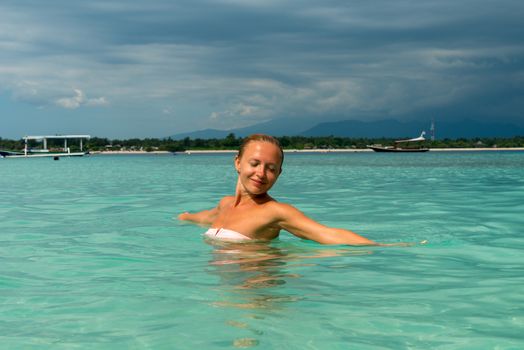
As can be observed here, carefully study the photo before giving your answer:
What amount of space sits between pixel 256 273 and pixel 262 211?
53.2 inches

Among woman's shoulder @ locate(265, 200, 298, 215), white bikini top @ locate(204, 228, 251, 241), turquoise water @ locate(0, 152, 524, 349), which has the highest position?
woman's shoulder @ locate(265, 200, 298, 215)

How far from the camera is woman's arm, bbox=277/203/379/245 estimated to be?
246 inches

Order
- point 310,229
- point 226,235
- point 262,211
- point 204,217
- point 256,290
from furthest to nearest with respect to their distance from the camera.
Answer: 1. point 204,217
2. point 226,235
3. point 262,211
4. point 310,229
5. point 256,290

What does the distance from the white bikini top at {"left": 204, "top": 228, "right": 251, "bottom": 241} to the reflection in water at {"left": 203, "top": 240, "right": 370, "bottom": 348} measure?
68 mm

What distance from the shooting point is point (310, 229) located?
20.6 ft

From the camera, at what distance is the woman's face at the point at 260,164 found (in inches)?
241

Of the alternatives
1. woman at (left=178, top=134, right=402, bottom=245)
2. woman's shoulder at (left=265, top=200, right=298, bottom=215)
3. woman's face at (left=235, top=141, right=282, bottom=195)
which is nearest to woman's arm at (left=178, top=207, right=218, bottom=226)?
woman at (left=178, top=134, right=402, bottom=245)

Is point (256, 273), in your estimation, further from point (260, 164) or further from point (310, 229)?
point (260, 164)

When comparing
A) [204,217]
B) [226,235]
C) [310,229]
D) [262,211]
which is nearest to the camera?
[310,229]

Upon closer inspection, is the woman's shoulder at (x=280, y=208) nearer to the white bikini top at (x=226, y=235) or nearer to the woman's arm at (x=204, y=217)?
the white bikini top at (x=226, y=235)

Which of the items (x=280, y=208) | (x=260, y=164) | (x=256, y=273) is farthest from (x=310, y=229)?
(x=256, y=273)

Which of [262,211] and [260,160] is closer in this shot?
[260,160]

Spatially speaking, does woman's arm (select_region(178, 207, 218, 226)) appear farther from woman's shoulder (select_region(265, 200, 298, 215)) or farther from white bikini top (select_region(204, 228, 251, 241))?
woman's shoulder (select_region(265, 200, 298, 215))

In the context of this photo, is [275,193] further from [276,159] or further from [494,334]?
[494,334]
